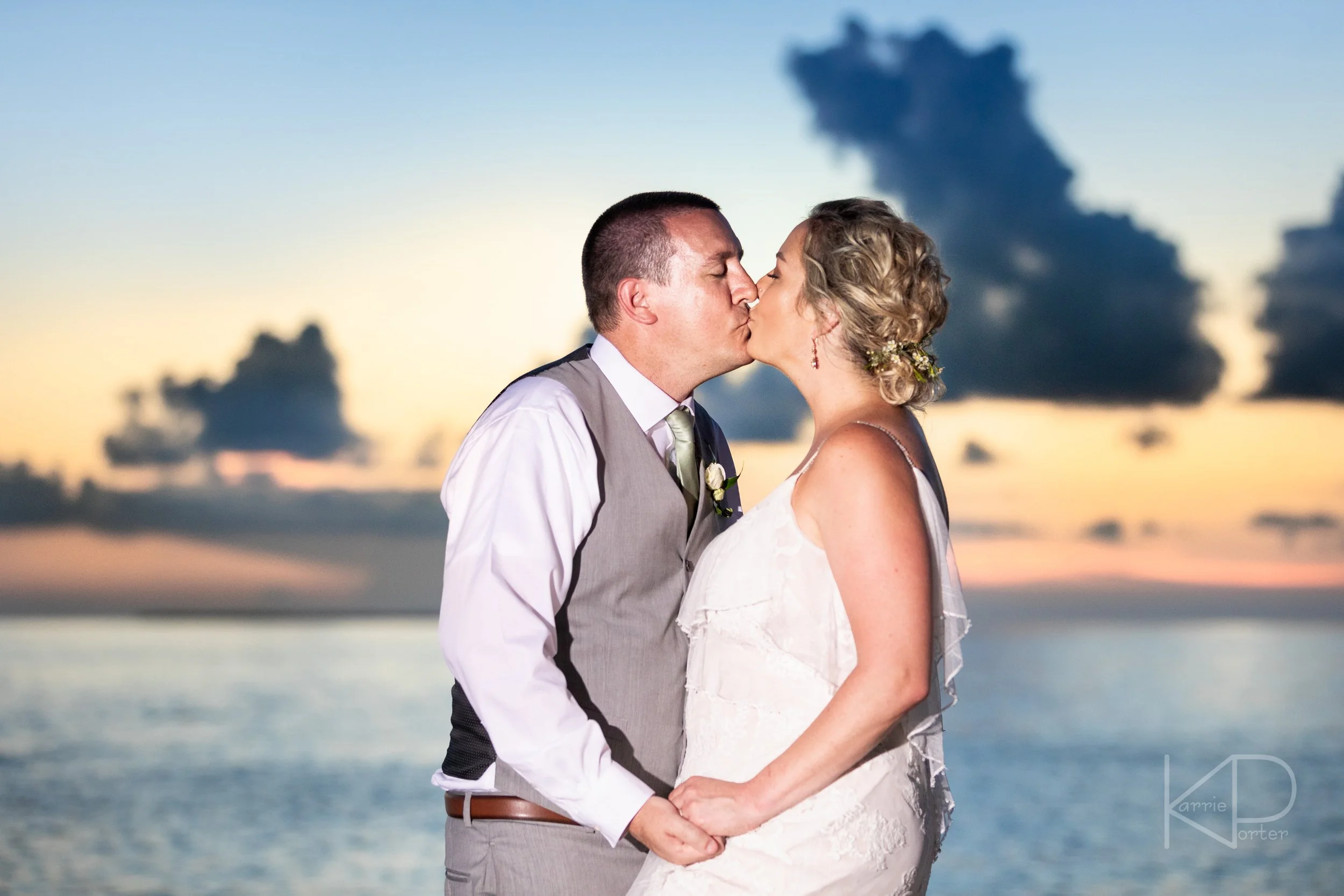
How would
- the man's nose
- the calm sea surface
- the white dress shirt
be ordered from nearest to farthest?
the white dress shirt → the man's nose → the calm sea surface

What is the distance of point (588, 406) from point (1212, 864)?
36.4 feet

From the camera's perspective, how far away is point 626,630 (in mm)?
2758

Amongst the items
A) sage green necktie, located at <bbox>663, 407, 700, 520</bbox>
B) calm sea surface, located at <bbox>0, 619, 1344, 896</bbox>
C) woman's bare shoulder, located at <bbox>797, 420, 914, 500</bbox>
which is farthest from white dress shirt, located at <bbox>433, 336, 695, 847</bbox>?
calm sea surface, located at <bbox>0, 619, 1344, 896</bbox>

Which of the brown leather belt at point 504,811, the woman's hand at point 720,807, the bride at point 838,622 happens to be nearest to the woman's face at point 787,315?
the bride at point 838,622

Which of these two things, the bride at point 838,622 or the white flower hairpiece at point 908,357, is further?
the white flower hairpiece at point 908,357

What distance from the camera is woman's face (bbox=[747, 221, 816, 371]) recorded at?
2.66 metres

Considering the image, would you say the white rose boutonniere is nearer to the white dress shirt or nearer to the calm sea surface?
the white dress shirt

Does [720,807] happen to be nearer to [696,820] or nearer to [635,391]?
[696,820]

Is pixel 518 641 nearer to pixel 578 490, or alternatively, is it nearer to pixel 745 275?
pixel 578 490

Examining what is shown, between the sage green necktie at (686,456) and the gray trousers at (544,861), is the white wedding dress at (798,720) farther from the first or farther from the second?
the sage green necktie at (686,456)

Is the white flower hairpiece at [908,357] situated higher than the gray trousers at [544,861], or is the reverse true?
the white flower hairpiece at [908,357]

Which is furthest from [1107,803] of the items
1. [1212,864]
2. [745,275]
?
[745,275]

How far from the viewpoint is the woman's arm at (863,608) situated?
225cm

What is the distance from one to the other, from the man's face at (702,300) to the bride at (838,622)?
13.3 inches
